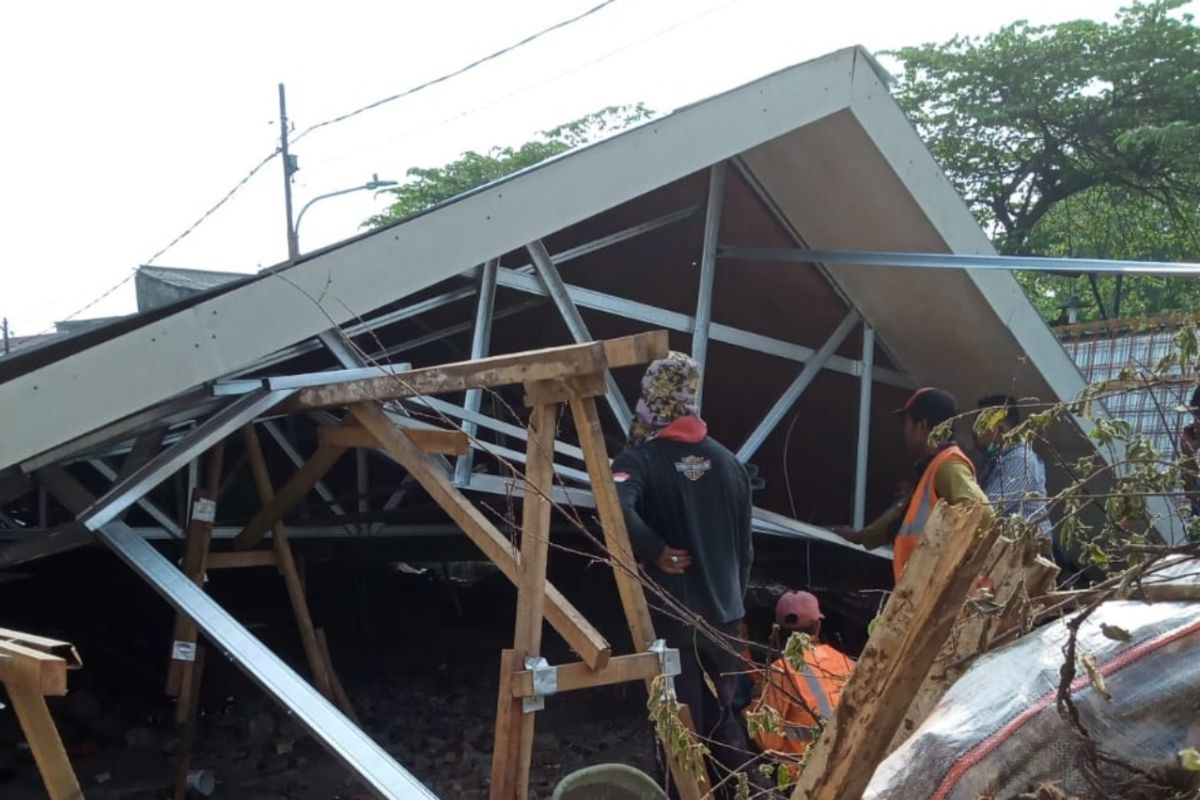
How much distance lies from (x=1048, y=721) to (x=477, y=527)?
7.62 ft

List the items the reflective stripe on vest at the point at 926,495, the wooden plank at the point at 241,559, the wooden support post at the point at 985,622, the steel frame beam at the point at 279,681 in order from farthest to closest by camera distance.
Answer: the wooden plank at the point at 241,559, the reflective stripe on vest at the point at 926,495, the steel frame beam at the point at 279,681, the wooden support post at the point at 985,622

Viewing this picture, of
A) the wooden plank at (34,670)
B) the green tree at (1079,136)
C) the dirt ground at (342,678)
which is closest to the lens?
the wooden plank at (34,670)

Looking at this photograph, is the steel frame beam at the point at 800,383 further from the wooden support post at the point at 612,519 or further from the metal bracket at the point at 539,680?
the metal bracket at the point at 539,680

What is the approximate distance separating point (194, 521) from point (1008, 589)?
13.3 ft

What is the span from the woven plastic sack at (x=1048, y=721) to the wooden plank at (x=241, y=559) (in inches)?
166

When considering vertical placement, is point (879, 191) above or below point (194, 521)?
above

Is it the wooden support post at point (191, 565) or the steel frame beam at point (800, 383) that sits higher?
the steel frame beam at point (800, 383)

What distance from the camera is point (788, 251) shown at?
614 centimetres

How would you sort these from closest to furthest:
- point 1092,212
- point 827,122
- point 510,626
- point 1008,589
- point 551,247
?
point 1008,589 < point 827,122 < point 551,247 < point 510,626 < point 1092,212

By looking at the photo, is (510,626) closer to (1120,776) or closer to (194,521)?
(194,521)

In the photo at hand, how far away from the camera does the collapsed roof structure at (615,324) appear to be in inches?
153

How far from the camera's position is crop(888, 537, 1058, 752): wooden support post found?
221 cm

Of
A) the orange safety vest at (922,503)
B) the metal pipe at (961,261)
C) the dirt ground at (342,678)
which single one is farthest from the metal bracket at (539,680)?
the metal pipe at (961,261)

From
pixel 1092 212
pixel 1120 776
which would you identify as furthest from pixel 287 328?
pixel 1092 212
